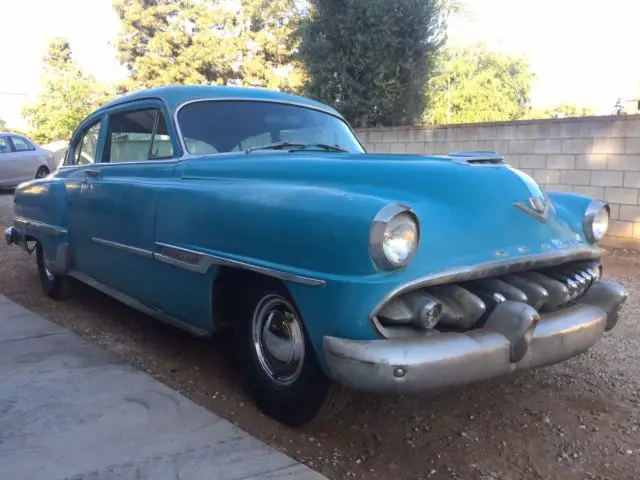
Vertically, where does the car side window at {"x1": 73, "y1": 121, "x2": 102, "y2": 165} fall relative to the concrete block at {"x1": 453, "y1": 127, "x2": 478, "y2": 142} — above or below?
below

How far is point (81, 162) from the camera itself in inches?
202

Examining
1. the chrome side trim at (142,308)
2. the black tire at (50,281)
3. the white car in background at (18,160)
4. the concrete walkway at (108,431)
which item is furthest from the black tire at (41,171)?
the concrete walkway at (108,431)

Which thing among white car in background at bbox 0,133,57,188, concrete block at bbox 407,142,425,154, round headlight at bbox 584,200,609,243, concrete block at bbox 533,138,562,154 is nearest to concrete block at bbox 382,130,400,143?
concrete block at bbox 407,142,425,154

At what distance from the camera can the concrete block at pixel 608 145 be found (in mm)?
7320

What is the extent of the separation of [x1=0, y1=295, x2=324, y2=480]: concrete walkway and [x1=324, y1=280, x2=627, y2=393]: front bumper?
0.47 m

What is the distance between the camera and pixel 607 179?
295 inches

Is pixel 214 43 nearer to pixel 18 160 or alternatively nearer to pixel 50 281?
pixel 18 160

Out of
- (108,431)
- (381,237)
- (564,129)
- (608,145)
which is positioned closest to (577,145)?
(564,129)

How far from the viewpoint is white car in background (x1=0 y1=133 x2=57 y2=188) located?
14.2 m

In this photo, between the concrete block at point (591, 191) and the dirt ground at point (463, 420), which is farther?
the concrete block at point (591, 191)

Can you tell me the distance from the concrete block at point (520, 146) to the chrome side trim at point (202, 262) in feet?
20.6

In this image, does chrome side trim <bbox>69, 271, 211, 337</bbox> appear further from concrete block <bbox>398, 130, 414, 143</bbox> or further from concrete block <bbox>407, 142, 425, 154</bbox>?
concrete block <bbox>398, 130, 414, 143</bbox>

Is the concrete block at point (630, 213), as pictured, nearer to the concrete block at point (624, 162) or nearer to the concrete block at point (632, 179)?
the concrete block at point (632, 179)

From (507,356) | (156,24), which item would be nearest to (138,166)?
(507,356)
